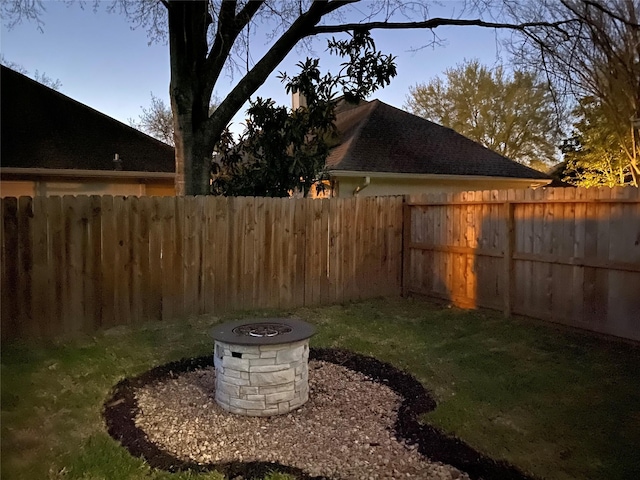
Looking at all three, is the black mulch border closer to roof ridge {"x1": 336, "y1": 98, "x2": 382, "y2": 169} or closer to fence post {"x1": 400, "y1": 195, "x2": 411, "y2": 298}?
fence post {"x1": 400, "y1": 195, "x2": 411, "y2": 298}

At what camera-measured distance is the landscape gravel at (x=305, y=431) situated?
3252mm

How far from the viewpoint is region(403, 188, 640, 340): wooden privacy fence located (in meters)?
5.53

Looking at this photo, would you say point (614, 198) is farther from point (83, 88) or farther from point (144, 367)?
point (83, 88)

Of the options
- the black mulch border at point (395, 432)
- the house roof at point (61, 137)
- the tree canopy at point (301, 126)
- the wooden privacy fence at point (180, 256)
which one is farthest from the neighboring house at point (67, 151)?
the black mulch border at point (395, 432)

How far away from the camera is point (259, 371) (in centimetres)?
399

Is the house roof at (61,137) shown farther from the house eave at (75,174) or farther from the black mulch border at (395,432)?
the black mulch border at (395,432)

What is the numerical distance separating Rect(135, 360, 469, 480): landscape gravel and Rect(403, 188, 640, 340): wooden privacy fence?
2.92 meters

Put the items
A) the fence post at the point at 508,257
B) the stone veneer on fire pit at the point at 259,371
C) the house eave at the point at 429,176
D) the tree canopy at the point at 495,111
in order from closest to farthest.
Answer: the stone veneer on fire pit at the point at 259,371
the fence post at the point at 508,257
the house eave at the point at 429,176
the tree canopy at the point at 495,111

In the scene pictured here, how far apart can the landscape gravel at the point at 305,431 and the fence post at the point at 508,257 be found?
3.00m

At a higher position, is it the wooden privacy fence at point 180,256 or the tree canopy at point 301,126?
the tree canopy at point 301,126

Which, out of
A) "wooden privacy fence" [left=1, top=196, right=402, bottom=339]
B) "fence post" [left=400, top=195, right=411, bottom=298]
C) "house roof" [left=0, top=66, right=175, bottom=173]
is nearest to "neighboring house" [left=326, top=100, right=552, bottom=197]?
"fence post" [left=400, top=195, right=411, bottom=298]

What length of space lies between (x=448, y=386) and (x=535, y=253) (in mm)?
2791

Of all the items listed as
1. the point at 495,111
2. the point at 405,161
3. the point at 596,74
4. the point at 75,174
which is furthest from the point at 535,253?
the point at 495,111

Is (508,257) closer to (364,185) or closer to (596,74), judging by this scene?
(364,185)
